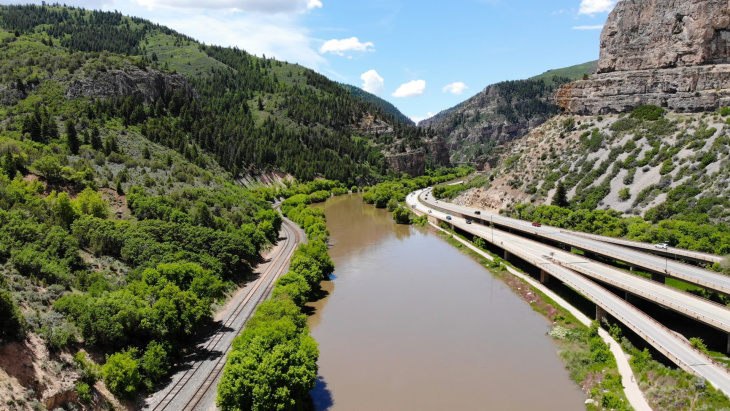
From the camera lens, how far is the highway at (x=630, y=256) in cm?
3712

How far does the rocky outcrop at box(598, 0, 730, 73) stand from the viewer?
7212 cm

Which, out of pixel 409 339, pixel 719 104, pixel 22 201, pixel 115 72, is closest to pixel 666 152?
pixel 719 104

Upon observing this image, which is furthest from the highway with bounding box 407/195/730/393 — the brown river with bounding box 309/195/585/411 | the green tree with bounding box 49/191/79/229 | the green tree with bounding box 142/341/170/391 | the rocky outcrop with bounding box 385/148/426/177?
the rocky outcrop with bounding box 385/148/426/177

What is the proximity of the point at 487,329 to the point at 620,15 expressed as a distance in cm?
7701

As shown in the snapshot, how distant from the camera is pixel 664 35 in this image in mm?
78500

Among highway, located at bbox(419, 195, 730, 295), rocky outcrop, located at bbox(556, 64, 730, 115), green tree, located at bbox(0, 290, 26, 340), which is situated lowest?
highway, located at bbox(419, 195, 730, 295)

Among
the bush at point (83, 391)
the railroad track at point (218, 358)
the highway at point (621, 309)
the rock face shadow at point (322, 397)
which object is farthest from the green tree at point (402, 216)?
the bush at point (83, 391)

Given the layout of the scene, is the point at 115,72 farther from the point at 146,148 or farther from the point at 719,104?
the point at 719,104

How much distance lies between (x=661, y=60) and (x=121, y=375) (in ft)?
307

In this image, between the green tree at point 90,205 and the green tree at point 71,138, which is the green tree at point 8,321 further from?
the green tree at point 71,138

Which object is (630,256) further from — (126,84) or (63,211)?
(126,84)

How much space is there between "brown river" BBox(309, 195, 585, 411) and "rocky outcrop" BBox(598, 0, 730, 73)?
180 ft

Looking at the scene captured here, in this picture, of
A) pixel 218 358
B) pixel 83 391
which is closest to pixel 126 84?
pixel 218 358

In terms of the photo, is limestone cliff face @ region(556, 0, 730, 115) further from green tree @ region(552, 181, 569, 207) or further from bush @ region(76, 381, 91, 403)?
bush @ region(76, 381, 91, 403)
